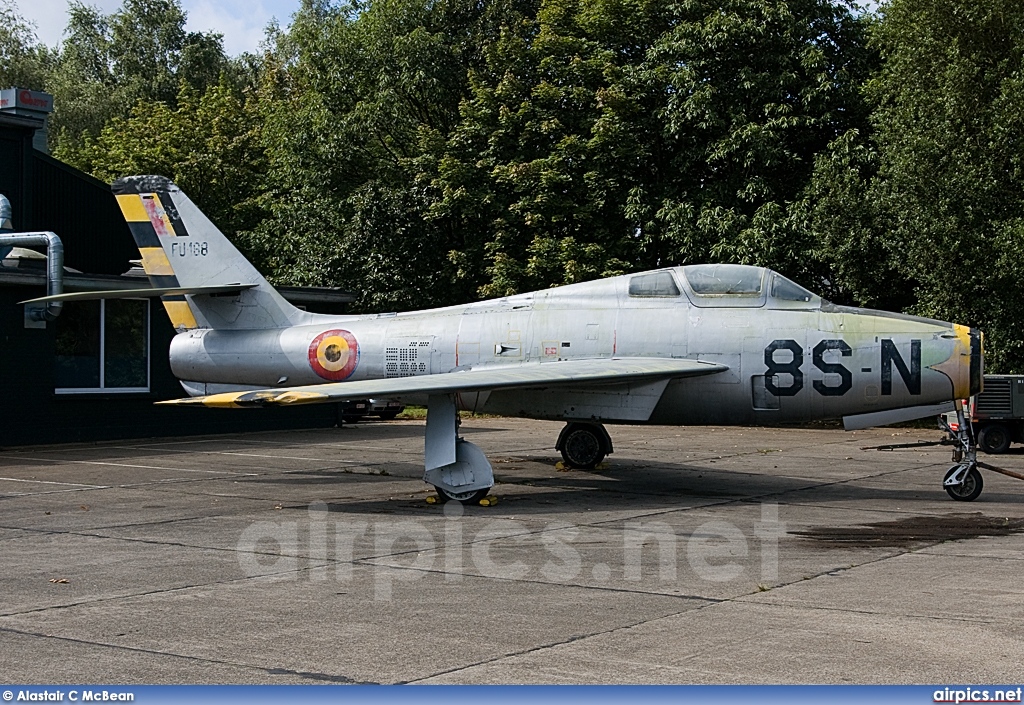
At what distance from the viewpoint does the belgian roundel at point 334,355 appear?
48.9 feet

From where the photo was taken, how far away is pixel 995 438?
66.2ft

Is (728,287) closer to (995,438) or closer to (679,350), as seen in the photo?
(679,350)

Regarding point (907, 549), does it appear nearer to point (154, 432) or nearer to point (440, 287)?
point (154, 432)

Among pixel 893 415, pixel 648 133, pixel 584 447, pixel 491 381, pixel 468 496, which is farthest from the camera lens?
pixel 648 133

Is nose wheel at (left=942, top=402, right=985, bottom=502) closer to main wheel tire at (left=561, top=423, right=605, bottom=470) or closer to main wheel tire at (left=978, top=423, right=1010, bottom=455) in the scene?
main wheel tire at (left=561, top=423, right=605, bottom=470)

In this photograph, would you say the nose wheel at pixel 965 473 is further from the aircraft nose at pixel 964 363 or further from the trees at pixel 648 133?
the trees at pixel 648 133

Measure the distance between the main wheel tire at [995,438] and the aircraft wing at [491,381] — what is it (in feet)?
29.3

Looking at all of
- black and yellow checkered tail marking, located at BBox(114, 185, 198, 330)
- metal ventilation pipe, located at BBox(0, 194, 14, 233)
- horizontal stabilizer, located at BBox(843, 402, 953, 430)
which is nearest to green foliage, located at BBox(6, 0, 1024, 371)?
horizontal stabilizer, located at BBox(843, 402, 953, 430)

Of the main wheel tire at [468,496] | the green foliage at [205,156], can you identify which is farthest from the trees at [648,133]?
the main wheel tire at [468,496]

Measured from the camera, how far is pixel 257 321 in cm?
1573

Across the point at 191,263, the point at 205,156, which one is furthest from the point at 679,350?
the point at 205,156

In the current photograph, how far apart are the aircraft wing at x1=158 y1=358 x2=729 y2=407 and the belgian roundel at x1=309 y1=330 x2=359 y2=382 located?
1.45 m

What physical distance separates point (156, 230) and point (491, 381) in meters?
6.37

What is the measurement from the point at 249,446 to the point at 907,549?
13.6 m
